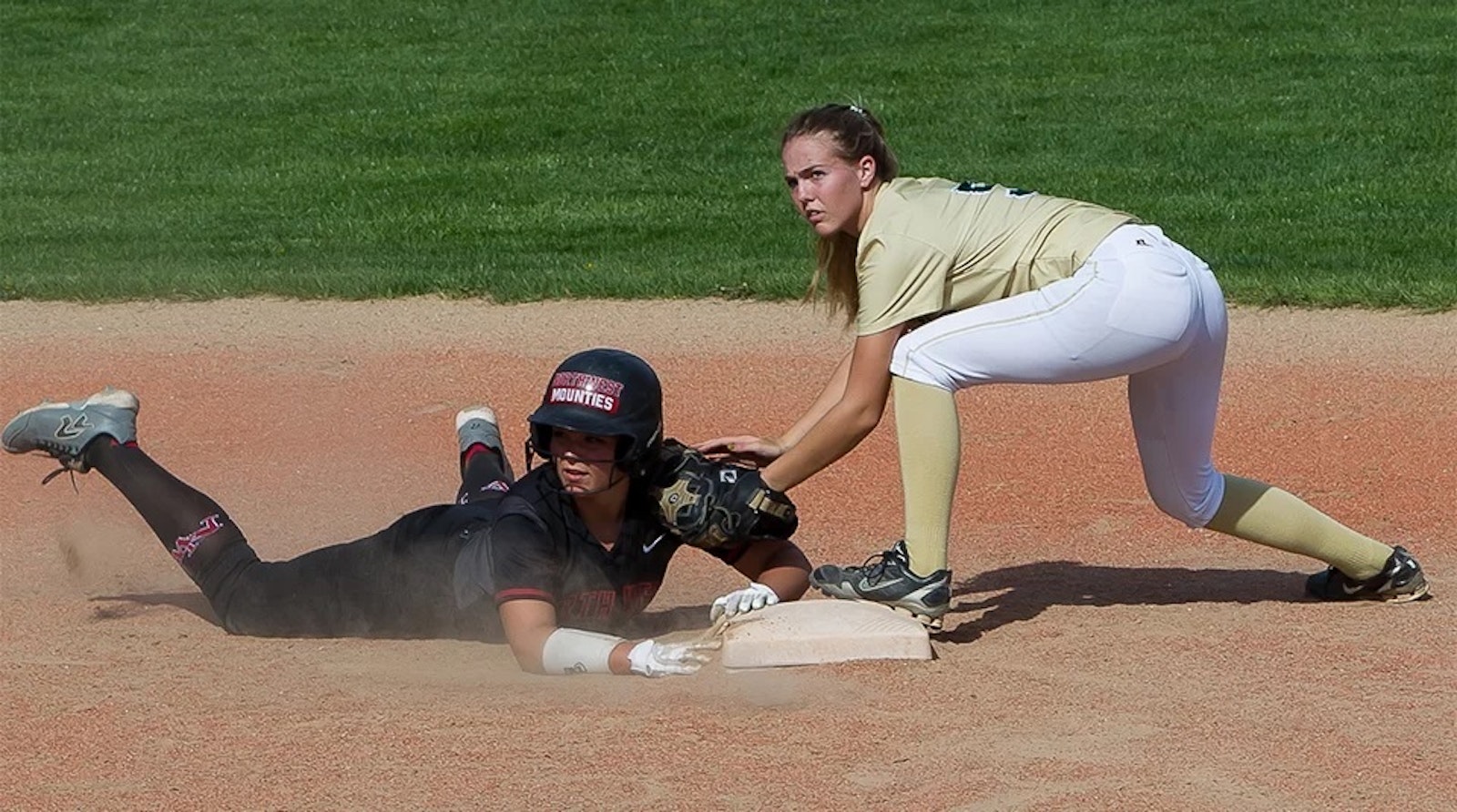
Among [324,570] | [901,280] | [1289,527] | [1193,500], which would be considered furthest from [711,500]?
→ [1289,527]

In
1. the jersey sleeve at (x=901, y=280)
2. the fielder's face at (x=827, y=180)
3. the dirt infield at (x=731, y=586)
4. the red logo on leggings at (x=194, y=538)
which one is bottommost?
the dirt infield at (x=731, y=586)

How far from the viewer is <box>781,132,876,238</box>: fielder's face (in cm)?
514

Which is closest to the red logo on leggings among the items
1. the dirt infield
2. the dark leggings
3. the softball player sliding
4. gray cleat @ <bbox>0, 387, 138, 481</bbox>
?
the dark leggings

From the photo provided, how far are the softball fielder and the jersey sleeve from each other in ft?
2.04

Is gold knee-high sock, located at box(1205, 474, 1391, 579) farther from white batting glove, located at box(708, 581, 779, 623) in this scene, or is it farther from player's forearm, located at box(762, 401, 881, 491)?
white batting glove, located at box(708, 581, 779, 623)

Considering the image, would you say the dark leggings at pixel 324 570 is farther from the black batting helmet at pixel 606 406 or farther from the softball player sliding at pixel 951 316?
the softball player sliding at pixel 951 316

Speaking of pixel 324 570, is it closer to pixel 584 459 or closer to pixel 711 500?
pixel 584 459

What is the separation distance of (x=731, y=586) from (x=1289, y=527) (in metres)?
1.86

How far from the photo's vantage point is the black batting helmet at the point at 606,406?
16.4ft

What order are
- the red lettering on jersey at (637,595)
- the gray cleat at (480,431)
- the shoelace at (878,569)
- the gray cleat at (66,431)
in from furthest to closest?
1. the gray cleat at (480,431)
2. the gray cleat at (66,431)
3. the red lettering on jersey at (637,595)
4. the shoelace at (878,569)

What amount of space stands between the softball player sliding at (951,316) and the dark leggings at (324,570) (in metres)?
0.86

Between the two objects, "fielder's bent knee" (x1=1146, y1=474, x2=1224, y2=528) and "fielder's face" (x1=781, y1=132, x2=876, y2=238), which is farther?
"fielder's bent knee" (x1=1146, y1=474, x2=1224, y2=528)

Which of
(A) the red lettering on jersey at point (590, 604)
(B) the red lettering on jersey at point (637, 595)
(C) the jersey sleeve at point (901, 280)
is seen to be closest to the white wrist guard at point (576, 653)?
(A) the red lettering on jersey at point (590, 604)

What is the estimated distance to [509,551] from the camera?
5078 mm
